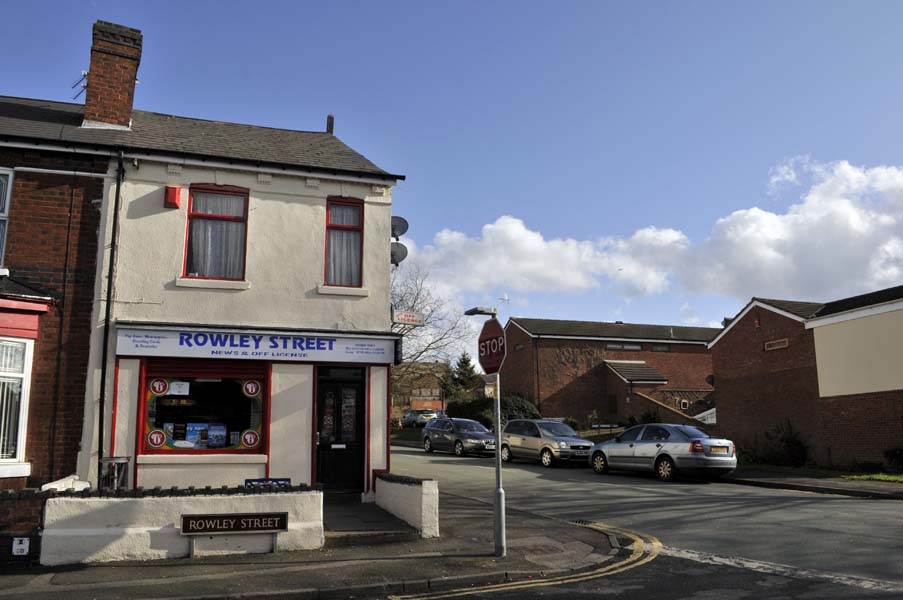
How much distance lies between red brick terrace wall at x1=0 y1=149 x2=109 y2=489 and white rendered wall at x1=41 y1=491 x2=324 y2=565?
3.00 meters

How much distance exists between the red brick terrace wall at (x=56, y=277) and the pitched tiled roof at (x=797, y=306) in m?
23.4

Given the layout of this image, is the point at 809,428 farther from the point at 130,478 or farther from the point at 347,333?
the point at 130,478

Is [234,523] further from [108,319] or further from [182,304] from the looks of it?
[108,319]

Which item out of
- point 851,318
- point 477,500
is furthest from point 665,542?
point 851,318

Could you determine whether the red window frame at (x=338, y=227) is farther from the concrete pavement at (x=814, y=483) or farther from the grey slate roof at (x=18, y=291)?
the concrete pavement at (x=814, y=483)

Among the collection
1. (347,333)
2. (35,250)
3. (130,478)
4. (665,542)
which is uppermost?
(35,250)

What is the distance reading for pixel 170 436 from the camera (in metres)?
11.7

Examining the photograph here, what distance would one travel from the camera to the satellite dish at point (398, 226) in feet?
45.9

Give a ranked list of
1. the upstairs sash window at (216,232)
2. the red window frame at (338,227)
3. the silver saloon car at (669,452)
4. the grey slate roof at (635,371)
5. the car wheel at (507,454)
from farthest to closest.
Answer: the grey slate roof at (635,371) → the car wheel at (507,454) → the silver saloon car at (669,452) → the red window frame at (338,227) → the upstairs sash window at (216,232)

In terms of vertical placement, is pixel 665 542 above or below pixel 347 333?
below

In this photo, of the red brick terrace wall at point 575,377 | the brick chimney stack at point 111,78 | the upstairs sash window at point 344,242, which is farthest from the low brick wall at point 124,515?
the red brick terrace wall at point 575,377

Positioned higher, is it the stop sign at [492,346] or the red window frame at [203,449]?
the stop sign at [492,346]

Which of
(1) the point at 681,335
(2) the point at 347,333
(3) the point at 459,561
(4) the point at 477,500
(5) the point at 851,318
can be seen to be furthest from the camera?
(1) the point at 681,335

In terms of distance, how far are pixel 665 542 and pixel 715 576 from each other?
7.64ft
